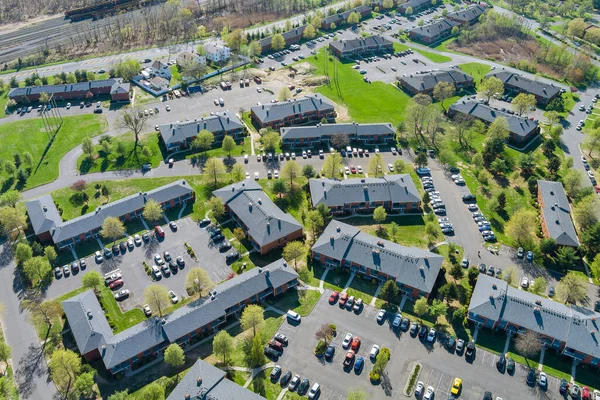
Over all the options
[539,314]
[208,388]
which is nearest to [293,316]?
[208,388]

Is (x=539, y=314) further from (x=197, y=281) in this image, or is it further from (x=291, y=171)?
(x=291, y=171)

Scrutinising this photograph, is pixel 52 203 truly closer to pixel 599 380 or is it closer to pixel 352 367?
pixel 352 367

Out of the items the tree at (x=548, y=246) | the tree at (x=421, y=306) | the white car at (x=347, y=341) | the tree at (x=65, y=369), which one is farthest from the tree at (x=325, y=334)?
the tree at (x=548, y=246)

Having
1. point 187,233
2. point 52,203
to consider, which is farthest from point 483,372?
point 52,203

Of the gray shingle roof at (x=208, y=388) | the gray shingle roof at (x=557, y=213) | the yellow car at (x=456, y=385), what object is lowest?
the yellow car at (x=456, y=385)

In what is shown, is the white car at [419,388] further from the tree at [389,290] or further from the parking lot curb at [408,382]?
the tree at [389,290]

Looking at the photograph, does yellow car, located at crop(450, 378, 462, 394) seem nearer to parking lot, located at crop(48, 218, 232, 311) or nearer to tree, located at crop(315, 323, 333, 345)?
tree, located at crop(315, 323, 333, 345)

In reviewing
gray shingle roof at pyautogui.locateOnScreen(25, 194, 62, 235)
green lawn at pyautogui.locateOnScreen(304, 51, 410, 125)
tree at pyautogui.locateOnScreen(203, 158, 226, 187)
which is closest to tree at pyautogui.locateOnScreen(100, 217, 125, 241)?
gray shingle roof at pyautogui.locateOnScreen(25, 194, 62, 235)
